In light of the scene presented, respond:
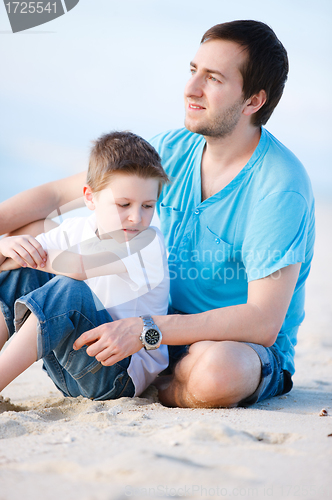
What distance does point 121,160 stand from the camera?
1.99 m

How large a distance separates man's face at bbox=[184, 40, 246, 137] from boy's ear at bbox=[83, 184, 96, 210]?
0.59m

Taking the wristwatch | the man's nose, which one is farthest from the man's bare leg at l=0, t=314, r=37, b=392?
the man's nose

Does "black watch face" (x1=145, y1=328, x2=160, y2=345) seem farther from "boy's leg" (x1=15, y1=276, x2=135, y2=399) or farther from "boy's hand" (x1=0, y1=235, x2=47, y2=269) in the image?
"boy's hand" (x1=0, y1=235, x2=47, y2=269)

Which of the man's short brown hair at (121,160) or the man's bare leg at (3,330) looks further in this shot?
the man's short brown hair at (121,160)

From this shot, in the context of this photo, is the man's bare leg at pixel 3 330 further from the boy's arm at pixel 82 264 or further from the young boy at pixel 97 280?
the boy's arm at pixel 82 264

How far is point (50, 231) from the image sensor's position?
6.87 feet

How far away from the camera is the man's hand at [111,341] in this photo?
1.71 m

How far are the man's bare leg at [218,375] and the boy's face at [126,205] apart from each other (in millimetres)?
571

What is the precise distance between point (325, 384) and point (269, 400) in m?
0.63

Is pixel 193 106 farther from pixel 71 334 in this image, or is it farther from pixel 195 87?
pixel 71 334

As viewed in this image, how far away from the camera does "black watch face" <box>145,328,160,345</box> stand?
1.77m

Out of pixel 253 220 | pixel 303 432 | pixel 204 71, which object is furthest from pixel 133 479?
pixel 204 71

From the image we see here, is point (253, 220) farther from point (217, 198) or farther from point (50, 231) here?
point (50, 231)

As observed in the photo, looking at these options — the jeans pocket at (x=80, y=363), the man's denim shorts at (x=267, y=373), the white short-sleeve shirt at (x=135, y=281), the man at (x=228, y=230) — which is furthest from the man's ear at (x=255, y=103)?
the jeans pocket at (x=80, y=363)
